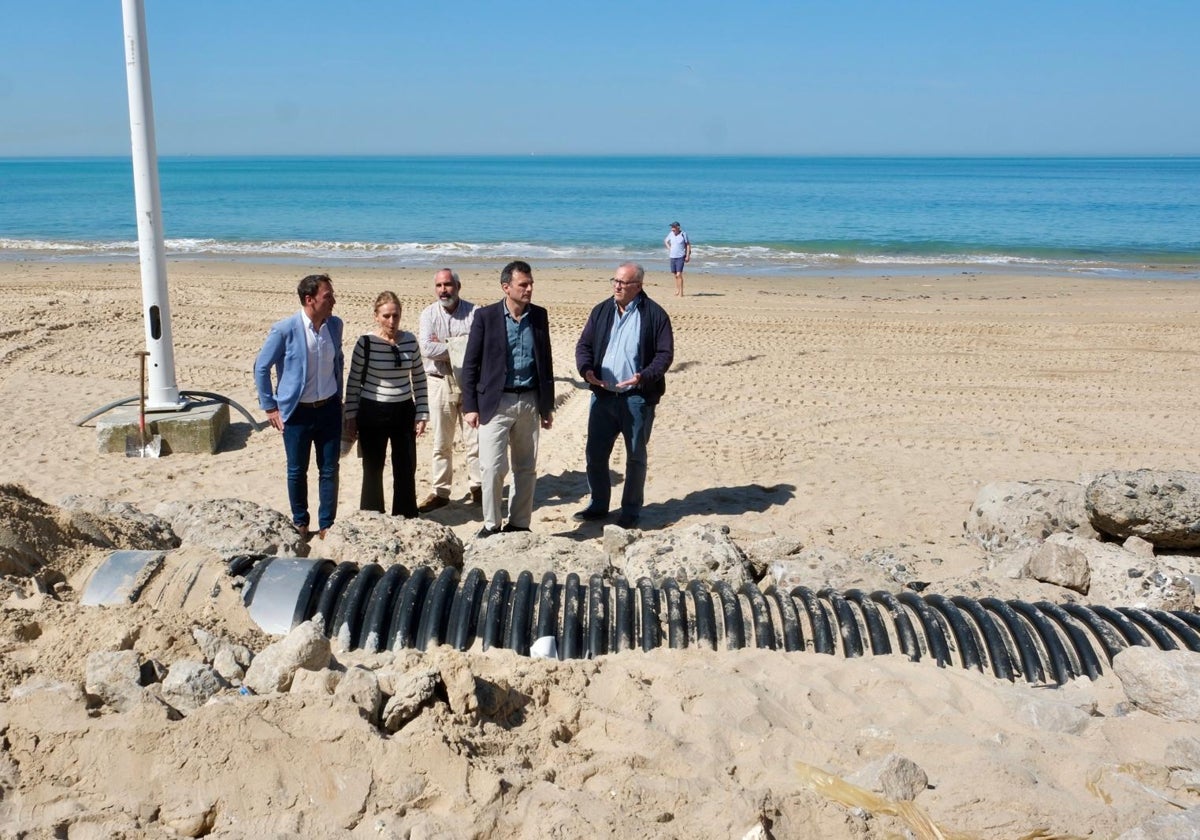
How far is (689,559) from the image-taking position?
17.6 ft

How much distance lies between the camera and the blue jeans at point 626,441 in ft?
22.6

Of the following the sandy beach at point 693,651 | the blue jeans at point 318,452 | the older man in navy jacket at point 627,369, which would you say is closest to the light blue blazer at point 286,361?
the blue jeans at point 318,452

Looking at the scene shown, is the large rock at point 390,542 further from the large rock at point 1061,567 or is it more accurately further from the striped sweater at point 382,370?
A: the large rock at point 1061,567

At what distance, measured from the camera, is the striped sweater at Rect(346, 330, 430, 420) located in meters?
6.38

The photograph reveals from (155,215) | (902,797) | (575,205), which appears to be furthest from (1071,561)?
(575,205)

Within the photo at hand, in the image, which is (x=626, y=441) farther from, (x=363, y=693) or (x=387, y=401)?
(x=363, y=693)

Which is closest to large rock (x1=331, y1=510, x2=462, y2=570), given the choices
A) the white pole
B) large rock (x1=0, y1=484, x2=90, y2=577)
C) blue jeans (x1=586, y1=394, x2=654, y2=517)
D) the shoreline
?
large rock (x1=0, y1=484, x2=90, y2=577)

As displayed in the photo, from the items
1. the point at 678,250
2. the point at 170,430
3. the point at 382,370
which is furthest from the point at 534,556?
the point at 678,250

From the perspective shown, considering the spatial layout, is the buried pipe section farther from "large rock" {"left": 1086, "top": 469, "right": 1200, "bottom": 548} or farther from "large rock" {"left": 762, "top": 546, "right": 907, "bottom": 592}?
"large rock" {"left": 1086, "top": 469, "right": 1200, "bottom": 548}

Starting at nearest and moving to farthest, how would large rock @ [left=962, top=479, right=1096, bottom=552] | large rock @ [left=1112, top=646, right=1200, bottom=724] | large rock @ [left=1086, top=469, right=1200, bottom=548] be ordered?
large rock @ [left=1112, top=646, right=1200, bottom=724]
large rock @ [left=1086, top=469, right=1200, bottom=548]
large rock @ [left=962, top=479, right=1096, bottom=552]

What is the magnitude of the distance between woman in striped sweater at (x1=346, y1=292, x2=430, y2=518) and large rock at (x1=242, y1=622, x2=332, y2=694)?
2.77 m

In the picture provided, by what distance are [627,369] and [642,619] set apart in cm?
270

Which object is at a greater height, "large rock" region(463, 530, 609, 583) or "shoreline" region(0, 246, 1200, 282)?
"large rock" region(463, 530, 609, 583)

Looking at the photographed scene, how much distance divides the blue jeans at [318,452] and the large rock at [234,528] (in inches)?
18.8
